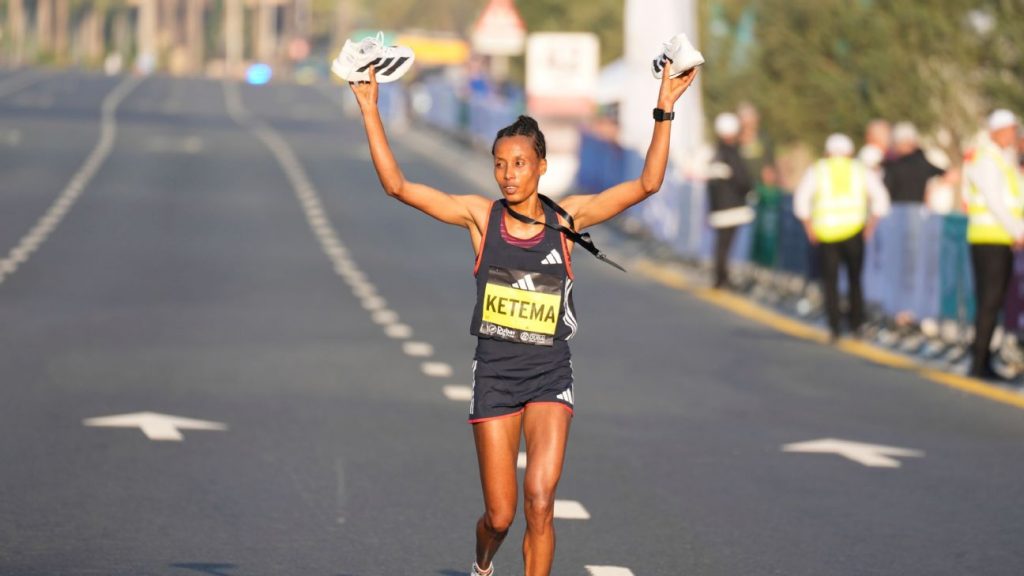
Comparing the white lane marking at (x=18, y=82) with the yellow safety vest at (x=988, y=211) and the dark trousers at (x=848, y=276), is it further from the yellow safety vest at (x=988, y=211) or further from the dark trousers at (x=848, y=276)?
the yellow safety vest at (x=988, y=211)

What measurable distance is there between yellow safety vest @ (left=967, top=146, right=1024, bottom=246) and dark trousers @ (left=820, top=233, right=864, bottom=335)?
340cm

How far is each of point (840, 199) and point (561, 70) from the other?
2057 cm

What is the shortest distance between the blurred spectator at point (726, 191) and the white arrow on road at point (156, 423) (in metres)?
12.1

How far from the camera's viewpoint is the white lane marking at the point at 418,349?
18234 mm

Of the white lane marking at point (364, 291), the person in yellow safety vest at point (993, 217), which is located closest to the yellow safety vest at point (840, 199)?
the person in yellow safety vest at point (993, 217)

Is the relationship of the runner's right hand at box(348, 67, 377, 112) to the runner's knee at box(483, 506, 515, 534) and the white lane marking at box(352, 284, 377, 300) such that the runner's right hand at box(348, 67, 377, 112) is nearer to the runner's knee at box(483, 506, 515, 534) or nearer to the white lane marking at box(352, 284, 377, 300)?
the runner's knee at box(483, 506, 515, 534)

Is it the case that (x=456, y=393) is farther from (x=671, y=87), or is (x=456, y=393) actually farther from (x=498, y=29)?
(x=498, y=29)

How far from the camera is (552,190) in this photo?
40.8m

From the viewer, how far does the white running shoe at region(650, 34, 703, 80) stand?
7.66 metres

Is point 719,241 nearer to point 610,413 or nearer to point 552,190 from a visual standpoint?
point 610,413

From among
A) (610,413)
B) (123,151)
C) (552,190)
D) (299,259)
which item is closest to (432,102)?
(123,151)

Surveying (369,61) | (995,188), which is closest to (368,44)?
(369,61)

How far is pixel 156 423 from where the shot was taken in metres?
13.5

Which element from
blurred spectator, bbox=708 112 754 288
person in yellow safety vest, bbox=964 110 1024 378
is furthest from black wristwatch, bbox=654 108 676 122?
blurred spectator, bbox=708 112 754 288
